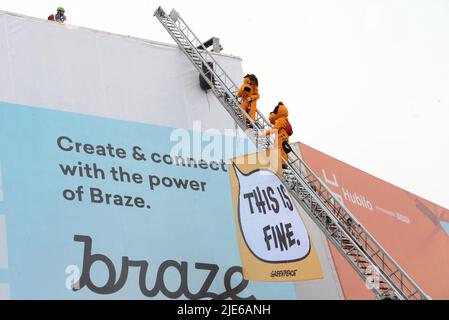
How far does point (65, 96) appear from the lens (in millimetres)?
12102

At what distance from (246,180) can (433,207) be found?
30.9 feet

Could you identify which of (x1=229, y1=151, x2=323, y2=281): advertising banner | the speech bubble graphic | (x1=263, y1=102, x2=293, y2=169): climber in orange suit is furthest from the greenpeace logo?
(x1=263, y1=102, x2=293, y2=169): climber in orange suit

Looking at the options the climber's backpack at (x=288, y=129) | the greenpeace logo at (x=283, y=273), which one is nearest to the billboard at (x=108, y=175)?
the greenpeace logo at (x=283, y=273)

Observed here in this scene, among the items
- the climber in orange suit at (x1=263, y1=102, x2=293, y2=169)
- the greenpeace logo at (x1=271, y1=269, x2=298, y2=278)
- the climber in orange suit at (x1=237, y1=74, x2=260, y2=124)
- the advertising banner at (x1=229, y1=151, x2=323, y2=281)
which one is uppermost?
the climber in orange suit at (x1=237, y1=74, x2=260, y2=124)

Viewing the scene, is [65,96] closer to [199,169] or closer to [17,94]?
[17,94]

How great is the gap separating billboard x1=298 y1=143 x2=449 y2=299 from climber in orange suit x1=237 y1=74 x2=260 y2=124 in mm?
3316

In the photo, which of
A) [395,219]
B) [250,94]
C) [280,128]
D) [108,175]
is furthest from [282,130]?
[395,219]

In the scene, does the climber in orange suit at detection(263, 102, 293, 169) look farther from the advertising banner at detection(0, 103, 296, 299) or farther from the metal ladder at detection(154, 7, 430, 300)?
the advertising banner at detection(0, 103, 296, 299)

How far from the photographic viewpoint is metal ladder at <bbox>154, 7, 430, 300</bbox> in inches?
424

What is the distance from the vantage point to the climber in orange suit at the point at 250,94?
12547 millimetres

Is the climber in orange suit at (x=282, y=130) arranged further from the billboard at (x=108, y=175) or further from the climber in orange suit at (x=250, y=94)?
the billboard at (x=108, y=175)

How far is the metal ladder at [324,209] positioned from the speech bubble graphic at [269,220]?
339mm

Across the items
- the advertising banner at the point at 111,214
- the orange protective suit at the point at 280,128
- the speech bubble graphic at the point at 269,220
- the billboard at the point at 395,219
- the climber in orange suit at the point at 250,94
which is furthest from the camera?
the billboard at the point at 395,219
